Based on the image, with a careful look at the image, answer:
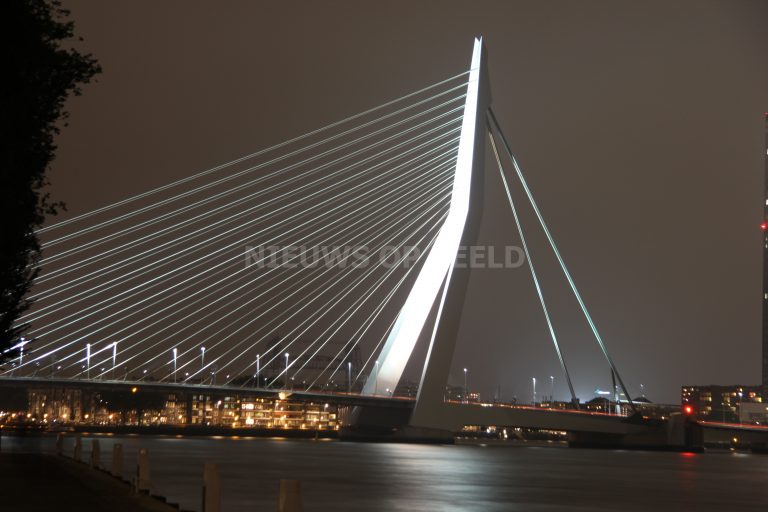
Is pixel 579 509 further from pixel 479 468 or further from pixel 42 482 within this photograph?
pixel 479 468

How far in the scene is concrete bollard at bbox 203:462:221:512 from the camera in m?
9.09

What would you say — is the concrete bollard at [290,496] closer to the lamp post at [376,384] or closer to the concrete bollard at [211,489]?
the concrete bollard at [211,489]

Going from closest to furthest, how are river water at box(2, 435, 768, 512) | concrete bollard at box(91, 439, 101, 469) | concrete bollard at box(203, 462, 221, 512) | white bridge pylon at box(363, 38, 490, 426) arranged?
1. concrete bollard at box(203, 462, 221, 512)
2. river water at box(2, 435, 768, 512)
3. concrete bollard at box(91, 439, 101, 469)
4. white bridge pylon at box(363, 38, 490, 426)

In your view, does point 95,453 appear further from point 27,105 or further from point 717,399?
point 717,399

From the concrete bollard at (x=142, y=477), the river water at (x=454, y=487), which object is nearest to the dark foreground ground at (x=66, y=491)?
the concrete bollard at (x=142, y=477)

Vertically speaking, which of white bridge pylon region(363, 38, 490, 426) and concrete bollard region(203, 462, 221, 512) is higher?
white bridge pylon region(363, 38, 490, 426)

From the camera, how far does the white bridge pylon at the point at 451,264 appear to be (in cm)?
3853

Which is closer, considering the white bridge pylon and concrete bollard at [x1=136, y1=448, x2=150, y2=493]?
concrete bollard at [x1=136, y1=448, x2=150, y2=493]

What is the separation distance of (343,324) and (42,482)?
25524 millimetres

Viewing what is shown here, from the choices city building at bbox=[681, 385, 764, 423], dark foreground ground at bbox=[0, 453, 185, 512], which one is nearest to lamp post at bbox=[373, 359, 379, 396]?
dark foreground ground at bbox=[0, 453, 185, 512]

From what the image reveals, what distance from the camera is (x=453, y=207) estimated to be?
3919cm

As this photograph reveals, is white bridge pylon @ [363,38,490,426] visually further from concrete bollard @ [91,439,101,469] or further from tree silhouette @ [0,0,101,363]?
tree silhouette @ [0,0,101,363]

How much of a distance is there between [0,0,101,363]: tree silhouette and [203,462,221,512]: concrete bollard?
A: 11.0 feet

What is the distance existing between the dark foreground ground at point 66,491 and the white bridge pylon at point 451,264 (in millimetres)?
20194
